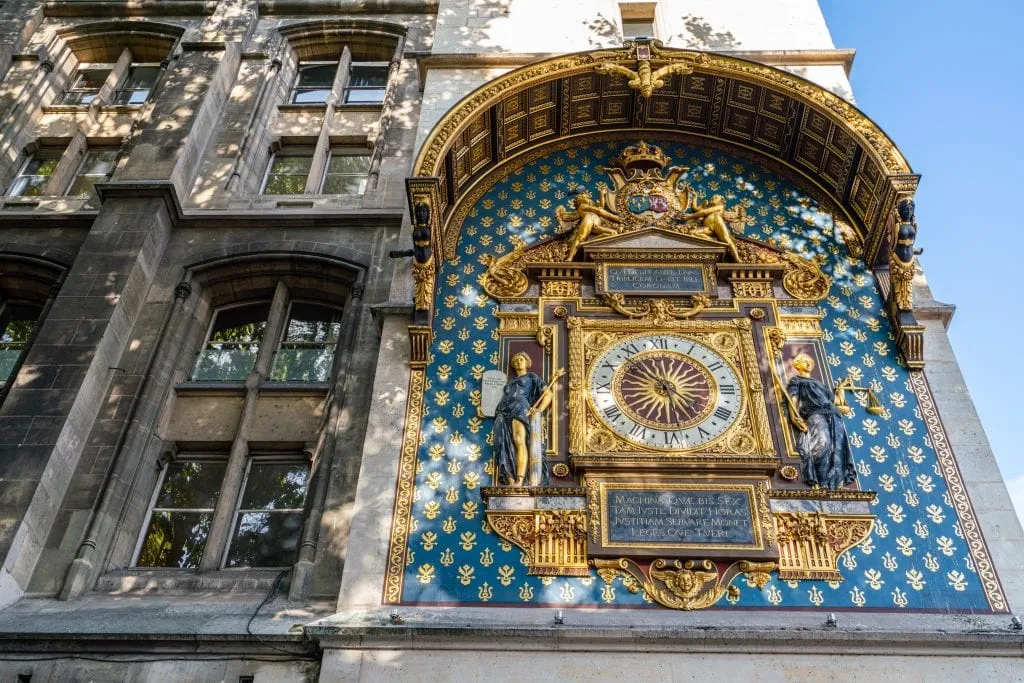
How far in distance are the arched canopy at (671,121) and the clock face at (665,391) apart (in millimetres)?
3231

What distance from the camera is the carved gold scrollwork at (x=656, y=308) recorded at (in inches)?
505

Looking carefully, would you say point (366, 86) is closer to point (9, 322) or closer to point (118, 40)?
point (118, 40)

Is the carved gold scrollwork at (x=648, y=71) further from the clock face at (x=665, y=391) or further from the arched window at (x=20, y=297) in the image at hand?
the arched window at (x=20, y=297)

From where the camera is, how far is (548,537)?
10.7 m

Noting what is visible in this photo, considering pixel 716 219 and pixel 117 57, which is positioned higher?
pixel 117 57

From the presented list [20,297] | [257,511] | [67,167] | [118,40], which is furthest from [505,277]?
[118,40]

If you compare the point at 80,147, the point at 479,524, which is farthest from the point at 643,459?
the point at 80,147

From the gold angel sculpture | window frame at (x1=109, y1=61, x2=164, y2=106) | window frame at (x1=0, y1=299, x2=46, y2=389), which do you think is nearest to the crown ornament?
the gold angel sculpture

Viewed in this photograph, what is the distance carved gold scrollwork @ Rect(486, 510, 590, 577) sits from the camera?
10464 millimetres

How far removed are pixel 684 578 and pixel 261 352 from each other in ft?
23.1

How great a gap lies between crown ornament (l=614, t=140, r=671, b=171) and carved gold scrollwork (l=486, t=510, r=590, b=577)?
6691 millimetres

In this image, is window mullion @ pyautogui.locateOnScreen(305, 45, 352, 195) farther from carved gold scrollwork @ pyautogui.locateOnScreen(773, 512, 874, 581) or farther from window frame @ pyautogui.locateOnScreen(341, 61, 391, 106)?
carved gold scrollwork @ pyautogui.locateOnScreen(773, 512, 874, 581)

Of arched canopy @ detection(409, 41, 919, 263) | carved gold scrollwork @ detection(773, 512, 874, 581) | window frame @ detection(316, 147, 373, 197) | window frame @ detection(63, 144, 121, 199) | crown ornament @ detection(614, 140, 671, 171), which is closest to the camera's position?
carved gold scrollwork @ detection(773, 512, 874, 581)

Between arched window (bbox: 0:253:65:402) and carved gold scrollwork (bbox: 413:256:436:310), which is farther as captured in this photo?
arched window (bbox: 0:253:65:402)
